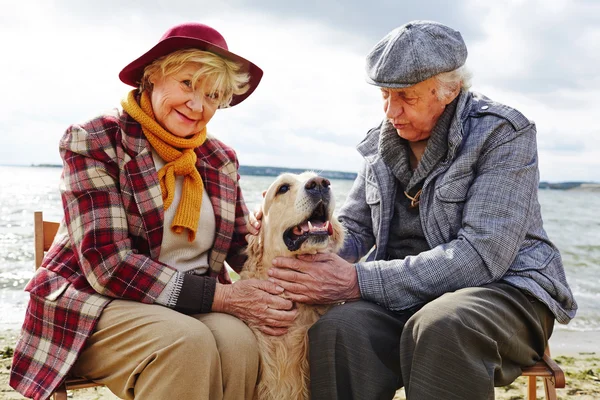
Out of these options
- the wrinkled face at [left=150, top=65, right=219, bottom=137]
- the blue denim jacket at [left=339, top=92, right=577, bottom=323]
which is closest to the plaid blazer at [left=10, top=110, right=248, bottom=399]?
the wrinkled face at [left=150, top=65, right=219, bottom=137]

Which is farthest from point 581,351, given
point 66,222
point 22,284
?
point 22,284

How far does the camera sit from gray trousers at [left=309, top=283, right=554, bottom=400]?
2.15 m

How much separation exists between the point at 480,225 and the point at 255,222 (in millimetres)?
1051

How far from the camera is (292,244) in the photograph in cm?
267

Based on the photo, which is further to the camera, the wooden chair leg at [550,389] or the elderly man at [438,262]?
the wooden chair leg at [550,389]

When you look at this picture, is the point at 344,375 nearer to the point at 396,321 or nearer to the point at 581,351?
the point at 396,321

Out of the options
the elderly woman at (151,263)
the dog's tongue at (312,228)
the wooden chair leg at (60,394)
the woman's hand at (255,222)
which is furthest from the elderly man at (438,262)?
the wooden chair leg at (60,394)

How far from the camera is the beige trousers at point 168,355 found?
2201 mm

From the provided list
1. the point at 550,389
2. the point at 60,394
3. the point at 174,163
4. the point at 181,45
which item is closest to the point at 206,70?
the point at 181,45

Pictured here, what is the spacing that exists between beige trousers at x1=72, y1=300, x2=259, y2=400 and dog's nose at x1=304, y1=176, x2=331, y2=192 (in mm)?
660

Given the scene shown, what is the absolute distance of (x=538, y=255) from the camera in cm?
265

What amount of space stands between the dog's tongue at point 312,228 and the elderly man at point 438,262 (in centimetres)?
12

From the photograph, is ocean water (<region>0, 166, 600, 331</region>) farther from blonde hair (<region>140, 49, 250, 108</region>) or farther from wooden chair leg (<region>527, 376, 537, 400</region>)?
wooden chair leg (<region>527, 376, 537, 400</region>)

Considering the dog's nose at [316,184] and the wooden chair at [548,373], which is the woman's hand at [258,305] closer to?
the dog's nose at [316,184]
